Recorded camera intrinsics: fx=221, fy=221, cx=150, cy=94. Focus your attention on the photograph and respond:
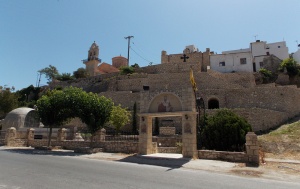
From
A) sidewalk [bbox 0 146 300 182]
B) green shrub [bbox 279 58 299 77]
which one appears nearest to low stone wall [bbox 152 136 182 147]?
sidewalk [bbox 0 146 300 182]

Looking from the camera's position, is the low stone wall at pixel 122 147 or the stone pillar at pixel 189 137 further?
the low stone wall at pixel 122 147

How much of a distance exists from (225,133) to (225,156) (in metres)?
2.44

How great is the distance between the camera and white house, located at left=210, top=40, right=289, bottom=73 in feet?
139

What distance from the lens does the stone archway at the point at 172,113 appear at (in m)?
12.4

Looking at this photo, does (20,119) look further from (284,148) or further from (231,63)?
(231,63)

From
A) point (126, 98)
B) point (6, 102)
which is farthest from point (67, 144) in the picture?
point (6, 102)

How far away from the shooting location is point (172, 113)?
12.9 metres

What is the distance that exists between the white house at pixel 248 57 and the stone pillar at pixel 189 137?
33.7 m

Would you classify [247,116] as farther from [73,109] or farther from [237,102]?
[73,109]

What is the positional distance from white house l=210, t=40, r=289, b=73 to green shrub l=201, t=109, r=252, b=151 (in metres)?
30.4

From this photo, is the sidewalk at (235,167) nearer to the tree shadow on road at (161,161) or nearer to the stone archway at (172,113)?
the tree shadow on road at (161,161)

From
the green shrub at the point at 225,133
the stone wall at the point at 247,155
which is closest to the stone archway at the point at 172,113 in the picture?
the stone wall at the point at 247,155

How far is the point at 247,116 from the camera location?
2422 cm

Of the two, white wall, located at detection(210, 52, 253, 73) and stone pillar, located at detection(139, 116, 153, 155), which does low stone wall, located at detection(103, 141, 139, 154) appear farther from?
white wall, located at detection(210, 52, 253, 73)
